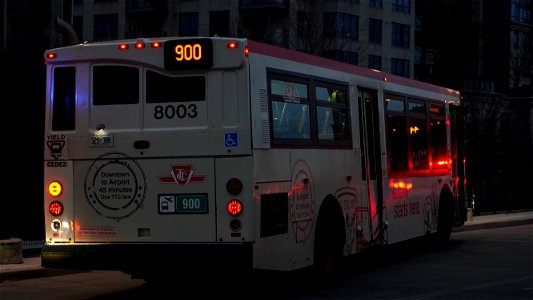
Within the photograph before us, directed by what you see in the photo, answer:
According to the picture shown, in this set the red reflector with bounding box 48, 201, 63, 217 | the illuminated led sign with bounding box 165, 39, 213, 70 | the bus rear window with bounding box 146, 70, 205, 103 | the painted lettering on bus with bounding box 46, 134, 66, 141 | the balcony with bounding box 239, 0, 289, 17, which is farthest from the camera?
the balcony with bounding box 239, 0, 289, 17

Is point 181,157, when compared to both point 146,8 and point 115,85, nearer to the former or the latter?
point 115,85

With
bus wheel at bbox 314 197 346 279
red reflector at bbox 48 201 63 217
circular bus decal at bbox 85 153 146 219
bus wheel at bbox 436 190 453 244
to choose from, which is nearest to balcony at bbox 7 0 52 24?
bus wheel at bbox 436 190 453 244

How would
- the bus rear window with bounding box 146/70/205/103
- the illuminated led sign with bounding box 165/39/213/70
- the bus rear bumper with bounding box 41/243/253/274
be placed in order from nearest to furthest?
the bus rear bumper with bounding box 41/243/253/274 < the illuminated led sign with bounding box 165/39/213/70 < the bus rear window with bounding box 146/70/205/103

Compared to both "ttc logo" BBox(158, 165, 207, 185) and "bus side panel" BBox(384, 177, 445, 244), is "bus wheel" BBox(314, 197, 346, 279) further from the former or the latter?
"ttc logo" BBox(158, 165, 207, 185)

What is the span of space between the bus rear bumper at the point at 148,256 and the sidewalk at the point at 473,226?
2938mm

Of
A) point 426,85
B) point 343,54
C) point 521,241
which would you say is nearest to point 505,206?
point 343,54

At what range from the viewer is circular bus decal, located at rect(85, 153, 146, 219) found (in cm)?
1030

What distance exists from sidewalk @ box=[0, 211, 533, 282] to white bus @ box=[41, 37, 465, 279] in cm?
325

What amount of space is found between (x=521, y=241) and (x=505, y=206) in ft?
70.7

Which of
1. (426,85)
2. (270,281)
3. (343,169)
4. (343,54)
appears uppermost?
(343,54)

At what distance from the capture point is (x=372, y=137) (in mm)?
14234

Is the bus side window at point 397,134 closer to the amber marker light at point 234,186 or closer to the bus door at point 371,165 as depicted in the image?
the bus door at point 371,165

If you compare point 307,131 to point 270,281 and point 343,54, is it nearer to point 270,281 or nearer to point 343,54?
point 270,281

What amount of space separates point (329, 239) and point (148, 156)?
3.28m
